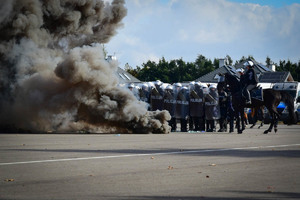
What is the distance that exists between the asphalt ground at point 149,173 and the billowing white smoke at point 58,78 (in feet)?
24.7

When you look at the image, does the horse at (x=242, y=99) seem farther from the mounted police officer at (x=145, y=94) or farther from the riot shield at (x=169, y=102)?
the mounted police officer at (x=145, y=94)

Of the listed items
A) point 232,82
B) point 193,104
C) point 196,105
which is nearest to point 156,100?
point 193,104

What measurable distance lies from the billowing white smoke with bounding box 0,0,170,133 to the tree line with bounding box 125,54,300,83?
234 feet

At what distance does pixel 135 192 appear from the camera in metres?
7.04

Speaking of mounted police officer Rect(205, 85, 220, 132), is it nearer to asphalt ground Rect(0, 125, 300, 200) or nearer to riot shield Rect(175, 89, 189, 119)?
riot shield Rect(175, 89, 189, 119)

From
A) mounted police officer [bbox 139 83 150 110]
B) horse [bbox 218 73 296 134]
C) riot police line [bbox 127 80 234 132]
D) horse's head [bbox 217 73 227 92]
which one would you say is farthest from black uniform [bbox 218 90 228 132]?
mounted police officer [bbox 139 83 150 110]

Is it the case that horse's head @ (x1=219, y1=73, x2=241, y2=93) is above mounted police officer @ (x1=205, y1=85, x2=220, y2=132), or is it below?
above

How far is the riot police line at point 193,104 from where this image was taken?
79.6 ft

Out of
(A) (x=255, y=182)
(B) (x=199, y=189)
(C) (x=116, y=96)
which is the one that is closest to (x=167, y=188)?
(B) (x=199, y=189)

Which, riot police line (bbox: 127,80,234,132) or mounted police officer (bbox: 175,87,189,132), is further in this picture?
mounted police officer (bbox: 175,87,189,132)

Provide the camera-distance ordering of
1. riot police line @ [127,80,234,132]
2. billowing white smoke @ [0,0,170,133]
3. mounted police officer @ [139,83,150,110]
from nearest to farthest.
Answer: billowing white smoke @ [0,0,170,133] → riot police line @ [127,80,234,132] → mounted police officer @ [139,83,150,110]

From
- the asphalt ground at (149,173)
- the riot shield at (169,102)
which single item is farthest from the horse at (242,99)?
the asphalt ground at (149,173)

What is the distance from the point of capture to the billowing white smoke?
20.8 meters

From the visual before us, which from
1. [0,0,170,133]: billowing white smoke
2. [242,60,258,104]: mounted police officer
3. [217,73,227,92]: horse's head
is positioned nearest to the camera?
[0,0,170,133]: billowing white smoke
